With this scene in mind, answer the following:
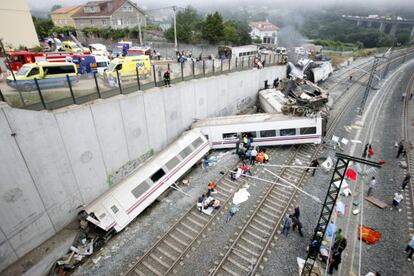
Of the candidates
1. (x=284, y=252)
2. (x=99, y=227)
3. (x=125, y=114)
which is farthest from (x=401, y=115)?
(x=99, y=227)

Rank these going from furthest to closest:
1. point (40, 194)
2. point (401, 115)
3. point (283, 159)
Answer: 1. point (401, 115)
2. point (283, 159)
3. point (40, 194)

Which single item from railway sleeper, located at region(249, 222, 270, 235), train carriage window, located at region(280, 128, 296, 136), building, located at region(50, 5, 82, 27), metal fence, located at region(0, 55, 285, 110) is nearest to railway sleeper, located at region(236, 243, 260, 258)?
railway sleeper, located at region(249, 222, 270, 235)

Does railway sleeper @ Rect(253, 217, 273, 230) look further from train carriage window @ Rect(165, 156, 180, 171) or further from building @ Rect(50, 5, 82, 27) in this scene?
building @ Rect(50, 5, 82, 27)

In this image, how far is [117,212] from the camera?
13078 mm

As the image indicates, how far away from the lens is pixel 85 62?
21672mm

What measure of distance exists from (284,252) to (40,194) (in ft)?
39.6

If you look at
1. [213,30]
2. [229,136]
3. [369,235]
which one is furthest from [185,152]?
[213,30]

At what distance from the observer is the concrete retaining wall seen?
10.4 meters

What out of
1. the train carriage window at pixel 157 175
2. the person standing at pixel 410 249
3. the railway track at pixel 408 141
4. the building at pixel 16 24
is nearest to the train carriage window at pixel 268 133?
the train carriage window at pixel 157 175

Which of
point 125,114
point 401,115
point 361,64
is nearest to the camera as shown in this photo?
point 125,114

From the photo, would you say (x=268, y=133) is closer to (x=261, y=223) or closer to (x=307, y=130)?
(x=307, y=130)

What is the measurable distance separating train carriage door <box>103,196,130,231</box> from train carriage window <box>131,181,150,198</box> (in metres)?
1.09

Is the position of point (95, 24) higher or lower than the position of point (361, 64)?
higher

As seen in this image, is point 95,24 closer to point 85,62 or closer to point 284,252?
point 85,62
